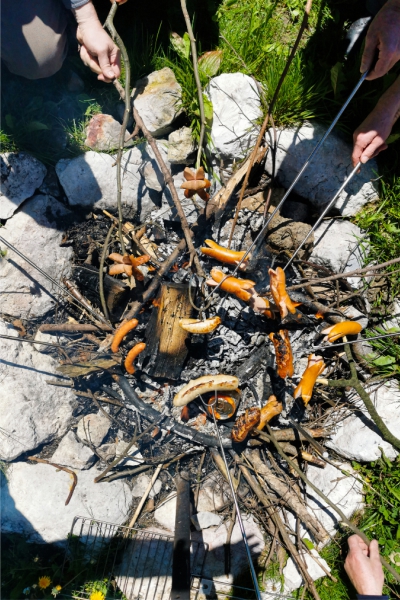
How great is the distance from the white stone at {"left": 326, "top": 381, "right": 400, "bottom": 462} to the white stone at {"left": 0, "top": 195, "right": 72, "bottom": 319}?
2.56 metres

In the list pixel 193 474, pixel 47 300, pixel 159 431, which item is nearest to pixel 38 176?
pixel 47 300

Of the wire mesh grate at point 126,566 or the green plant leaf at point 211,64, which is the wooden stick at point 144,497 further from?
the green plant leaf at point 211,64

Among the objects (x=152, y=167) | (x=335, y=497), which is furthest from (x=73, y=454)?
(x=152, y=167)

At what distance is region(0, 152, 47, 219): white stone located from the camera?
3.18 m

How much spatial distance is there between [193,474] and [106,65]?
3149 millimetres

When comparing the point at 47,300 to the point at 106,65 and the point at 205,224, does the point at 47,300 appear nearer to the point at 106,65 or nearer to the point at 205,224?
the point at 205,224

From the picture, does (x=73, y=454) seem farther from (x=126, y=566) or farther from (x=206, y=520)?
(x=206, y=520)

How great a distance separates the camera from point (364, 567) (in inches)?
108

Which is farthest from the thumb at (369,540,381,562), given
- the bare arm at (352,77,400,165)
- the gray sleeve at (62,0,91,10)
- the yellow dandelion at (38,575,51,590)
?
the gray sleeve at (62,0,91,10)

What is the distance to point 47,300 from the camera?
328 cm

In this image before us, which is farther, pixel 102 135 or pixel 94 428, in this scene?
pixel 102 135

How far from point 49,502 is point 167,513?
94cm

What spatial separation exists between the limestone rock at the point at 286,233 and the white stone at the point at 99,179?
1.17 meters

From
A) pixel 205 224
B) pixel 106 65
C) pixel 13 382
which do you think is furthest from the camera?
pixel 205 224
